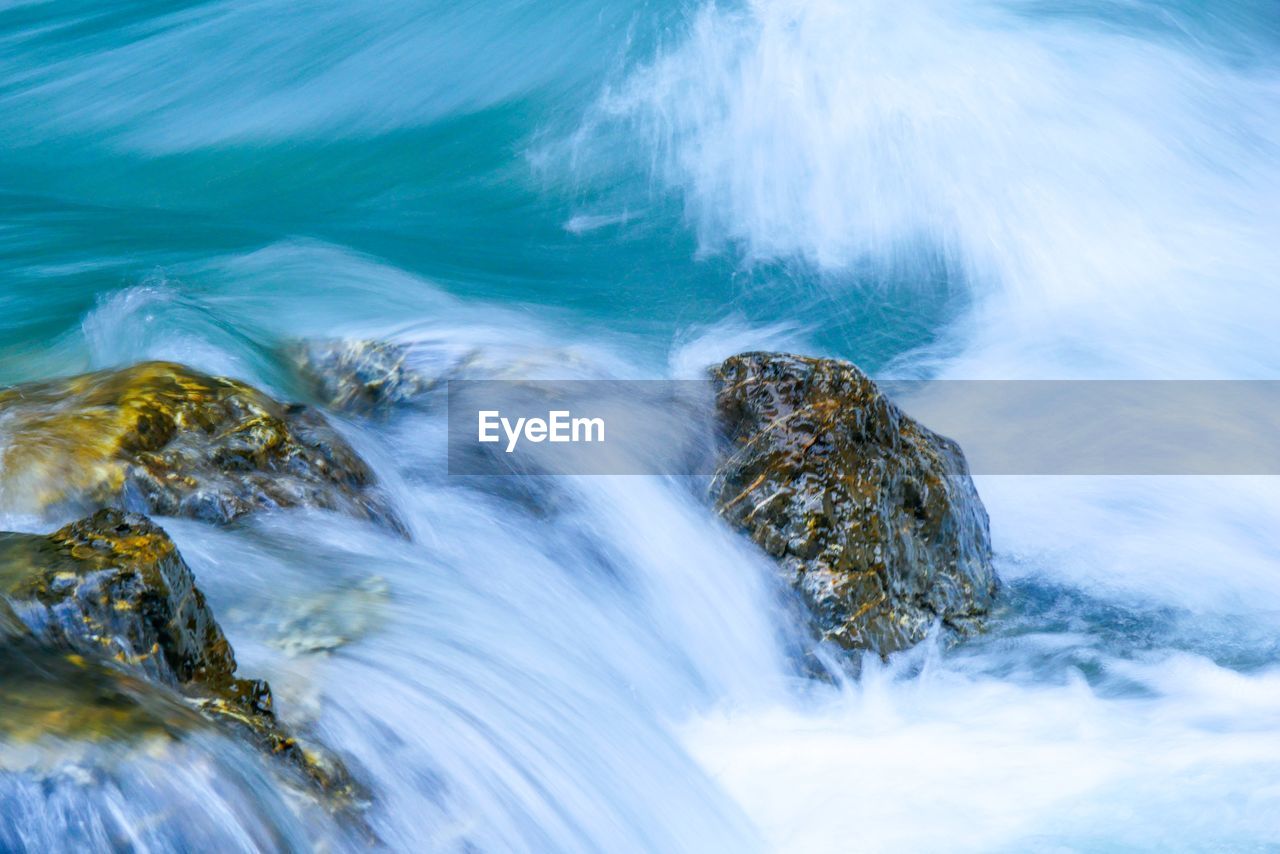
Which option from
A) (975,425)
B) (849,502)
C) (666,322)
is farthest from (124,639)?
(975,425)

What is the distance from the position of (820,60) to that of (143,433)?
7.45 metres

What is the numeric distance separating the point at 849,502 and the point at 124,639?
300 centimetres

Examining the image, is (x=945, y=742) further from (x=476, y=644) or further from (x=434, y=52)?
(x=434, y=52)

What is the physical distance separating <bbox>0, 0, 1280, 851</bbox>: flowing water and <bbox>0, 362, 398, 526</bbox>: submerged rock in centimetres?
19

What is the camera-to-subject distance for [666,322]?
27.1 ft

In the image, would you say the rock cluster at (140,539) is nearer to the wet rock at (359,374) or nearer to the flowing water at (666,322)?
the flowing water at (666,322)

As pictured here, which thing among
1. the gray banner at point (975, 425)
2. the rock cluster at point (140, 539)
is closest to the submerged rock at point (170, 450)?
the rock cluster at point (140, 539)

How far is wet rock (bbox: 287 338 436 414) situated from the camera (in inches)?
252

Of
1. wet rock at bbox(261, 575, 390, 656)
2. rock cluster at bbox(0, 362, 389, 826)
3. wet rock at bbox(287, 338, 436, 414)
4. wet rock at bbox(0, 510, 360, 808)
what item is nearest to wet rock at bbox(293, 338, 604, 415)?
wet rock at bbox(287, 338, 436, 414)

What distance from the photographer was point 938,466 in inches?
237

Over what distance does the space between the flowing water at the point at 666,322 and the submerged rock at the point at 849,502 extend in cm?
18

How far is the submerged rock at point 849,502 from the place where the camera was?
5637mm

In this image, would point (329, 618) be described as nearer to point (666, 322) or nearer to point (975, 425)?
point (666, 322)

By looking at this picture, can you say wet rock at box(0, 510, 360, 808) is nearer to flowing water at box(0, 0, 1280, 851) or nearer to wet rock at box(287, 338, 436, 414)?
flowing water at box(0, 0, 1280, 851)
